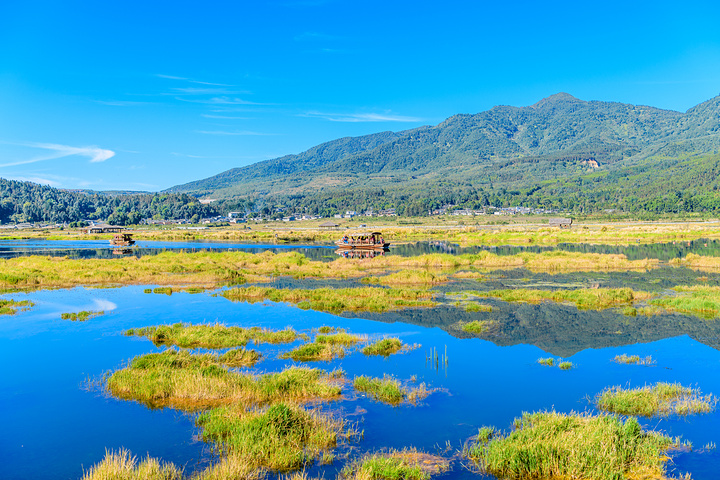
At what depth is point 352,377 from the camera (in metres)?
18.1

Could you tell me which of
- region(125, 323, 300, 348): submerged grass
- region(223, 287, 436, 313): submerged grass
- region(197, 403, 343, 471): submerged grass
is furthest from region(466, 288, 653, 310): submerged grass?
region(197, 403, 343, 471): submerged grass

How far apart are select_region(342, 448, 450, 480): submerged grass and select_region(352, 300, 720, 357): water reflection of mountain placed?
464 inches

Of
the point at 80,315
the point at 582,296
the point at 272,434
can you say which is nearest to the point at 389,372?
the point at 272,434

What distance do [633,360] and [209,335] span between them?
697 inches

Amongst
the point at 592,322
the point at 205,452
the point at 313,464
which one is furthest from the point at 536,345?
the point at 205,452

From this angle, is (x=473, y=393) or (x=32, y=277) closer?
(x=473, y=393)

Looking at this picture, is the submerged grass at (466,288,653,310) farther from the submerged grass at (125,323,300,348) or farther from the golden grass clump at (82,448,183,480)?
the golden grass clump at (82,448,183,480)

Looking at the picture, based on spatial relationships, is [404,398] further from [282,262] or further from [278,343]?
[282,262]

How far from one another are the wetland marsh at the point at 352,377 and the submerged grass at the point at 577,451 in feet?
0.19

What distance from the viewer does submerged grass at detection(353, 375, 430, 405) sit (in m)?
15.9

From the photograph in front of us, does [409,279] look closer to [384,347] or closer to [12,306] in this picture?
[384,347]

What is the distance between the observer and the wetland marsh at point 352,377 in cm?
1188

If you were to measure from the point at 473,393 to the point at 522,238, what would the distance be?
82.1 m

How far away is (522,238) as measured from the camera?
94312 mm
